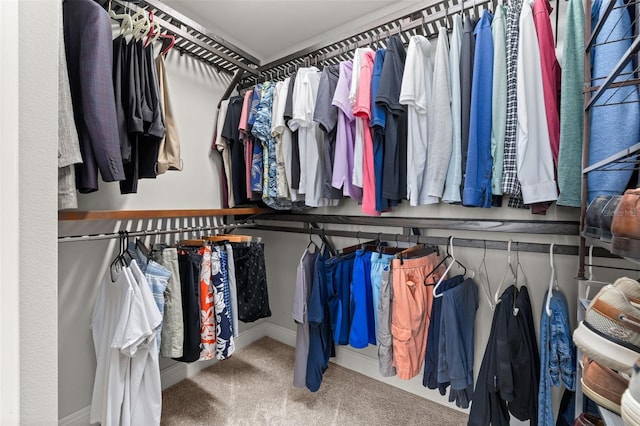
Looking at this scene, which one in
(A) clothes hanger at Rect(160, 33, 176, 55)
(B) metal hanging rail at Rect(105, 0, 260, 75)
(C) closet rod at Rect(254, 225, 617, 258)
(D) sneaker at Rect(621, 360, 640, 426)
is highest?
(B) metal hanging rail at Rect(105, 0, 260, 75)

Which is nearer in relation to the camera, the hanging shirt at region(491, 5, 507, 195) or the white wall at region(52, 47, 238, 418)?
the hanging shirt at region(491, 5, 507, 195)

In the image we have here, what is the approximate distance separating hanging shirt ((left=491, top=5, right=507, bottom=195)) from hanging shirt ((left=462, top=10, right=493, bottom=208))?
0.02 meters

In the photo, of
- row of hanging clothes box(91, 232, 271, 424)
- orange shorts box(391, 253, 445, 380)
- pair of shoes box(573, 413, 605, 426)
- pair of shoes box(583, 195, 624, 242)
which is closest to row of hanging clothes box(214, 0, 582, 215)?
pair of shoes box(583, 195, 624, 242)

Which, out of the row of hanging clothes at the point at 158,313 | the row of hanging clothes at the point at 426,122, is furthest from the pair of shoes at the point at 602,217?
the row of hanging clothes at the point at 158,313

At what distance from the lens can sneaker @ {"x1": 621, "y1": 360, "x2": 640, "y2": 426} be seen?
0.44 metres

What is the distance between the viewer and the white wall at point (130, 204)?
1456 mm

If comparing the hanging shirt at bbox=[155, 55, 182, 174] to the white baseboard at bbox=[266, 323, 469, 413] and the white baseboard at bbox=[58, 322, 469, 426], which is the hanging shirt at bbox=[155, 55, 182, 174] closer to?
the white baseboard at bbox=[58, 322, 469, 426]

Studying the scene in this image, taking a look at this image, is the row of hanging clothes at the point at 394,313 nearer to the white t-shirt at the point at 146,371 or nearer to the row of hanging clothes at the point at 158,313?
the row of hanging clothes at the point at 158,313

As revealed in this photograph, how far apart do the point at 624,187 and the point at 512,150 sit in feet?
1.15

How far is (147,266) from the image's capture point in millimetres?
1397
